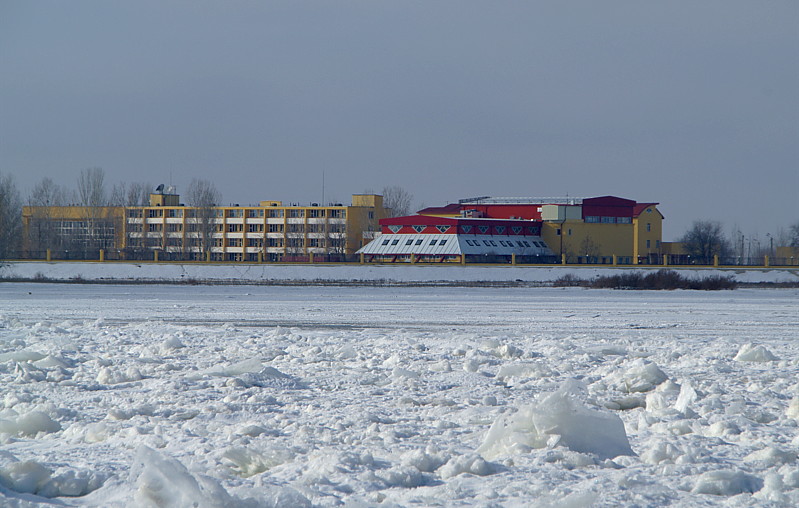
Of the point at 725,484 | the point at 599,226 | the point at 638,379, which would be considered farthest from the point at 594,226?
the point at 725,484

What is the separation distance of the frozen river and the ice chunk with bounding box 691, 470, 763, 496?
0.02 meters

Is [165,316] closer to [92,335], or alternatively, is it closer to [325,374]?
[92,335]

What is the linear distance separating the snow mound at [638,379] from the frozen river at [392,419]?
3 centimetres

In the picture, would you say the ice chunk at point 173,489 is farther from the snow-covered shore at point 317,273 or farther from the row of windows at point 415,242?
the row of windows at point 415,242

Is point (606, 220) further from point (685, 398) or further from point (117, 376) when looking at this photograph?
point (117, 376)

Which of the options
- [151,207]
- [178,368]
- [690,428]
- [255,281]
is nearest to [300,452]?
[690,428]

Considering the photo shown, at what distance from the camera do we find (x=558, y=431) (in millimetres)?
6895

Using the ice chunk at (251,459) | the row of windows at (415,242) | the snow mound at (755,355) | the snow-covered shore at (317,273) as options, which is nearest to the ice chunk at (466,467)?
the ice chunk at (251,459)

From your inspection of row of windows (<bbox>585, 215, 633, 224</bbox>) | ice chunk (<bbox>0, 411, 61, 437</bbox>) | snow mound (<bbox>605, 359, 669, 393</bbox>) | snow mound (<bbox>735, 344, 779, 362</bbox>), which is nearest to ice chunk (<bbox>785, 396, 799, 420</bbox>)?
snow mound (<bbox>605, 359, 669, 393</bbox>)

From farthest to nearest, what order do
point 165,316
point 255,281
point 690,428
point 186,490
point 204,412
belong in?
point 255,281 < point 165,316 < point 204,412 < point 690,428 < point 186,490

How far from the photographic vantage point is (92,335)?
594 inches

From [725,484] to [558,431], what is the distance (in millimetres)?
1504

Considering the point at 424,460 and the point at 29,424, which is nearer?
the point at 424,460

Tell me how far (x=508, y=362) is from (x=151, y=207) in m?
101
